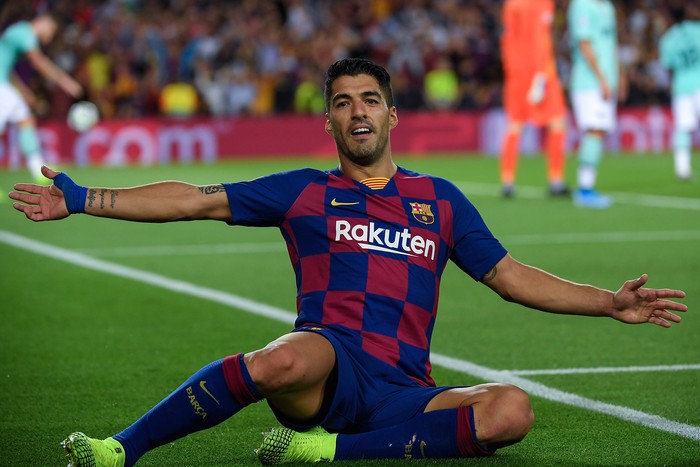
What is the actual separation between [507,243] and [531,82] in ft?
16.0

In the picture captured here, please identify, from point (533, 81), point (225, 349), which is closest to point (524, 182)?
point (533, 81)

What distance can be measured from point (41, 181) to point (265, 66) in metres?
9.48

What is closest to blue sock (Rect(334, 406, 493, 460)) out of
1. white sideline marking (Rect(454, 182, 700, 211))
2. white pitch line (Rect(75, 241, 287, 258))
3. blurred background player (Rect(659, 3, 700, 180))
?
white pitch line (Rect(75, 241, 287, 258))

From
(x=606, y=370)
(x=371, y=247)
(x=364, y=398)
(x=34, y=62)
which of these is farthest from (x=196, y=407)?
(x=34, y=62)

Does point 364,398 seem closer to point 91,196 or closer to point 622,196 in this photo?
point 91,196

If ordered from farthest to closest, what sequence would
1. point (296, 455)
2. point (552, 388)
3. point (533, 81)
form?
point (533, 81)
point (552, 388)
point (296, 455)

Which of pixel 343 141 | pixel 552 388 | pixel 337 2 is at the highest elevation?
pixel 337 2

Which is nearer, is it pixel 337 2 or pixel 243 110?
pixel 243 110

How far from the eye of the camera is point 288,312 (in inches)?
328

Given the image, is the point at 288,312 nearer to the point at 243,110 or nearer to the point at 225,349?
the point at 225,349

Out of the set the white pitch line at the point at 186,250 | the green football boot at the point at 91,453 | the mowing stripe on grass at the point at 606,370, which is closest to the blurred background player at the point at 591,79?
the white pitch line at the point at 186,250

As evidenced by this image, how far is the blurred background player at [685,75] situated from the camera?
59.3ft

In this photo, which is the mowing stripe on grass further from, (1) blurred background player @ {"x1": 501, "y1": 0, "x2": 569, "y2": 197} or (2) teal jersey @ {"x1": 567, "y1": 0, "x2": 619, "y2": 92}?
(1) blurred background player @ {"x1": 501, "y1": 0, "x2": 569, "y2": 197}

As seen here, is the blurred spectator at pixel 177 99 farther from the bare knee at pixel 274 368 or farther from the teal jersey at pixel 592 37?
the bare knee at pixel 274 368
